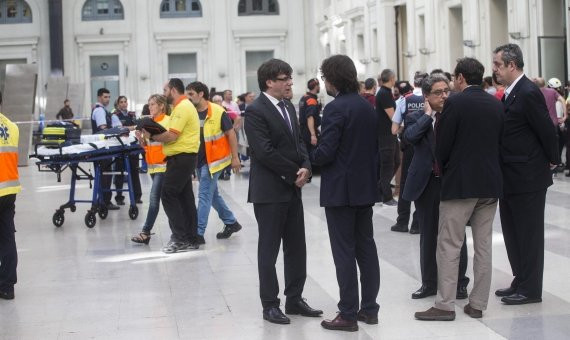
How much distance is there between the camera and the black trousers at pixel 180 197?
36.9 ft

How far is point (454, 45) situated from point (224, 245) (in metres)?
16.3

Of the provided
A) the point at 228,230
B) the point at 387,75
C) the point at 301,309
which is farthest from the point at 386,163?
the point at 301,309

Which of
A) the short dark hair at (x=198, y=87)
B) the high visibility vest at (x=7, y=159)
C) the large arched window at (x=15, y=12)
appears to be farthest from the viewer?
the large arched window at (x=15, y=12)

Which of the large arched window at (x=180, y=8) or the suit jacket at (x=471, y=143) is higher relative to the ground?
the large arched window at (x=180, y=8)

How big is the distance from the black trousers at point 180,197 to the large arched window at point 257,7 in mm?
38636

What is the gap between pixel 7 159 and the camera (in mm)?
9219

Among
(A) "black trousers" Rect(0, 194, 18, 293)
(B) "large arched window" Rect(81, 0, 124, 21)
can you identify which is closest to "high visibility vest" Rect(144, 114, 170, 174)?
(A) "black trousers" Rect(0, 194, 18, 293)

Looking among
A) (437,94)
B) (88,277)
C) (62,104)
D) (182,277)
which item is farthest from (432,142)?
(62,104)

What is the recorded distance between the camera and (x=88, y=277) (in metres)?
10.2

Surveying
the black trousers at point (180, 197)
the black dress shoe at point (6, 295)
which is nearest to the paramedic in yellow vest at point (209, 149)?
the black trousers at point (180, 197)

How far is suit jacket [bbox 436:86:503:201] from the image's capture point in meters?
7.61

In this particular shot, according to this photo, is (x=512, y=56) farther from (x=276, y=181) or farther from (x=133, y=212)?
(x=133, y=212)

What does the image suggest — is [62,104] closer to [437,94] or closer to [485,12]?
[485,12]

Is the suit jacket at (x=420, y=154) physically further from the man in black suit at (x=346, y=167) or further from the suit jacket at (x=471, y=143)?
the man in black suit at (x=346, y=167)
